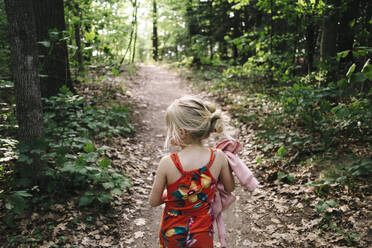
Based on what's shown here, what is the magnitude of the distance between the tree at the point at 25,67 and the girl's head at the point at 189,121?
2600 mm

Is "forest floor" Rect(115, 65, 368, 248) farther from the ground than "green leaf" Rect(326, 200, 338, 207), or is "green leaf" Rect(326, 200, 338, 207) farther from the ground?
"green leaf" Rect(326, 200, 338, 207)

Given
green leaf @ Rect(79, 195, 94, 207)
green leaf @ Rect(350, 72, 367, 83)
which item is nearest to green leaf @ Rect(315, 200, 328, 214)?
green leaf @ Rect(350, 72, 367, 83)

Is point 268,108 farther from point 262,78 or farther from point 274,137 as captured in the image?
point 262,78

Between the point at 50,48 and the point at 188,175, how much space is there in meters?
5.46

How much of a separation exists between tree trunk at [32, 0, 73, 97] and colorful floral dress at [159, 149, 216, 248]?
16.3 feet

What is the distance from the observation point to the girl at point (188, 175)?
192 centimetres

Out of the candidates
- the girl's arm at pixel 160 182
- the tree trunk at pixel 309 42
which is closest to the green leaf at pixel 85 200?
the girl's arm at pixel 160 182

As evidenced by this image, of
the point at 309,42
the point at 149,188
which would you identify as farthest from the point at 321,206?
the point at 309,42

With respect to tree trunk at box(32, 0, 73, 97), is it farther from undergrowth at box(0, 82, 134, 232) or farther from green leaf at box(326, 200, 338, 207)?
green leaf at box(326, 200, 338, 207)

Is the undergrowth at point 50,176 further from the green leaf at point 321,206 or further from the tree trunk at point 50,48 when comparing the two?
the green leaf at point 321,206

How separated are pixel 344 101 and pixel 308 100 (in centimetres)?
246

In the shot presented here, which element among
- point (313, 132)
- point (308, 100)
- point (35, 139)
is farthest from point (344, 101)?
point (35, 139)

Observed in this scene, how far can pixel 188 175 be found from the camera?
193 centimetres

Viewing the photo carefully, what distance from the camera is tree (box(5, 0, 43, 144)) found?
3.30 meters
